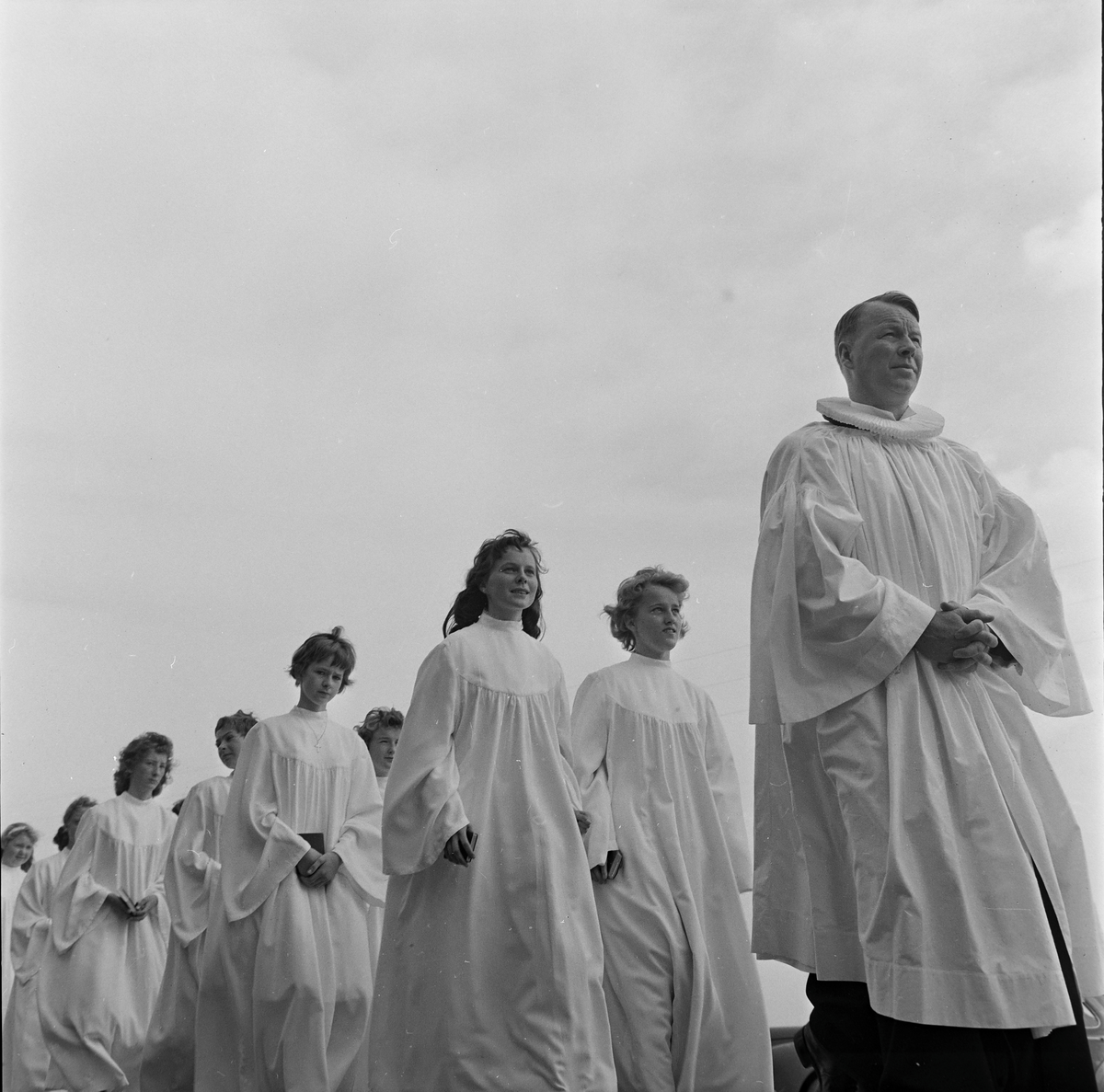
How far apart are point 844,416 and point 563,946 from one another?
5.94 ft

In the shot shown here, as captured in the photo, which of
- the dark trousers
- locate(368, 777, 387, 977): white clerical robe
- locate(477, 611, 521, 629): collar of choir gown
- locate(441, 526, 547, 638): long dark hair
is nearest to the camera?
the dark trousers

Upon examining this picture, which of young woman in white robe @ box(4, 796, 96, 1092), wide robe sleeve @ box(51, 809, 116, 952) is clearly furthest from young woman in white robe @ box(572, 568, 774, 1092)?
young woman in white robe @ box(4, 796, 96, 1092)

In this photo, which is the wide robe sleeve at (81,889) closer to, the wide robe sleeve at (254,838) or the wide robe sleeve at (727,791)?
the wide robe sleeve at (254,838)

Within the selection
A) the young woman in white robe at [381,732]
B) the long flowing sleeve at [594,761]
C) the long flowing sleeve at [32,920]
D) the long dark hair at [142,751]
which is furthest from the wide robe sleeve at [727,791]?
the long flowing sleeve at [32,920]

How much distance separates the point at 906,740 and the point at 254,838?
3.31m

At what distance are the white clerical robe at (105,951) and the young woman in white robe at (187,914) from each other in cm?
78

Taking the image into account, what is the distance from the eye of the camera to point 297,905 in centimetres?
512

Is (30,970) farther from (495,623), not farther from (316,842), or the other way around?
(495,623)

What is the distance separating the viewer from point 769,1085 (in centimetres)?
465

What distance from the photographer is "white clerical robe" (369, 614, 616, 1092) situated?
376cm

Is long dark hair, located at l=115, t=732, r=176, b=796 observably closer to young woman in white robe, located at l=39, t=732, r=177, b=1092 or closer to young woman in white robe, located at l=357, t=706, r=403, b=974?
young woman in white robe, located at l=39, t=732, r=177, b=1092

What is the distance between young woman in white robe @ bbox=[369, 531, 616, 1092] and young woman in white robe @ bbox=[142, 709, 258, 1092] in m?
1.77

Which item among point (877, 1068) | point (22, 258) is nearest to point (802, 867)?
point (877, 1068)

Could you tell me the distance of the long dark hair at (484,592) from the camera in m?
4.70
